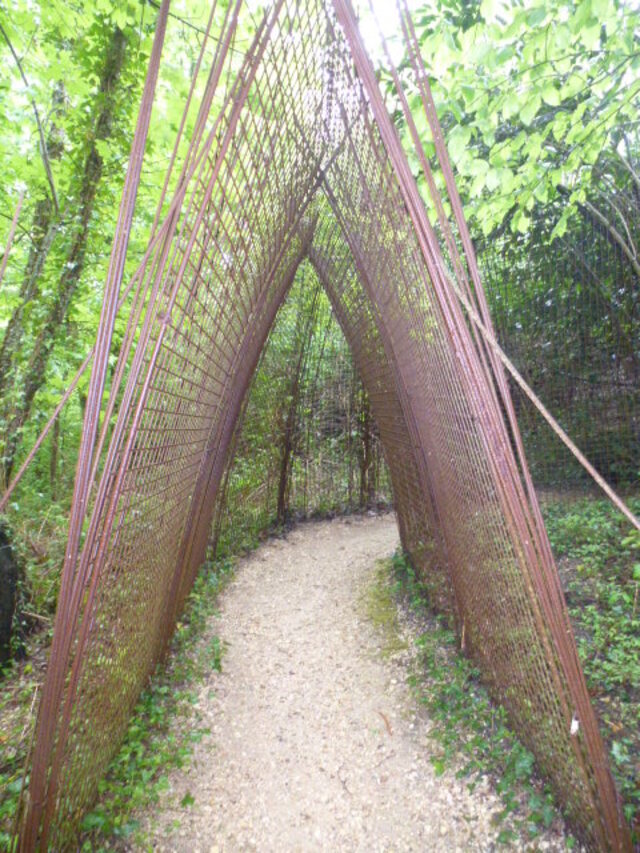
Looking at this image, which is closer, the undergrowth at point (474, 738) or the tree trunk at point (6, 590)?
the undergrowth at point (474, 738)

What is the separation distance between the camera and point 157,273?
4.33 feet

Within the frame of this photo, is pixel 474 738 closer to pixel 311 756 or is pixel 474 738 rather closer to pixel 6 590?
pixel 311 756

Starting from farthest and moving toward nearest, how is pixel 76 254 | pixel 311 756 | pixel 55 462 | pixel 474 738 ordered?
1. pixel 55 462
2. pixel 76 254
3. pixel 311 756
4. pixel 474 738

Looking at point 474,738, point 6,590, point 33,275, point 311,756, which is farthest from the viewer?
point 33,275

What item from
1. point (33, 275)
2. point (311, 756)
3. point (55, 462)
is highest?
point (33, 275)

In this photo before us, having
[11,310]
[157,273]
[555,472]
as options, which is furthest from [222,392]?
[555,472]

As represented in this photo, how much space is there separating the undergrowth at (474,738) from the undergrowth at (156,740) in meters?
1.12

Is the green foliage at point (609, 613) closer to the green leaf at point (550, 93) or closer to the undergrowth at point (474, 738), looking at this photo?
the undergrowth at point (474, 738)

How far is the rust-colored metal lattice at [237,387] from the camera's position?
50.5 inches

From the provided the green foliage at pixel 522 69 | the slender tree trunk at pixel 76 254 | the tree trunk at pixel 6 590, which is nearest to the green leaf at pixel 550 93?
the green foliage at pixel 522 69

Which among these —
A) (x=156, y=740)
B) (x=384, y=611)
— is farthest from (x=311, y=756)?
(x=384, y=611)

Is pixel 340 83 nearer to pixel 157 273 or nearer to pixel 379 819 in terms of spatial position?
pixel 157 273

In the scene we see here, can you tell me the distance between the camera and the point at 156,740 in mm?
2201

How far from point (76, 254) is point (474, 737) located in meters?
3.76
